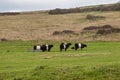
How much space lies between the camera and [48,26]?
7456 cm

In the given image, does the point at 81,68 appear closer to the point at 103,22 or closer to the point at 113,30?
the point at 113,30

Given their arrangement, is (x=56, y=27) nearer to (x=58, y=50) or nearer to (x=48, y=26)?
(x=48, y=26)

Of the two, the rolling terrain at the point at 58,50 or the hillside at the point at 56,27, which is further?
the hillside at the point at 56,27

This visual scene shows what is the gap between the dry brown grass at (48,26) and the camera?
208 ft

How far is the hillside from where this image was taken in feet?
207

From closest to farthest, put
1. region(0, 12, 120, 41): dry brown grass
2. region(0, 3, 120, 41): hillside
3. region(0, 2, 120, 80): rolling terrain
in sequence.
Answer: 1. region(0, 2, 120, 80): rolling terrain
2. region(0, 3, 120, 41): hillside
3. region(0, 12, 120, 41): dry brown grass

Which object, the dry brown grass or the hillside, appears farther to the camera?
the dry brown grass

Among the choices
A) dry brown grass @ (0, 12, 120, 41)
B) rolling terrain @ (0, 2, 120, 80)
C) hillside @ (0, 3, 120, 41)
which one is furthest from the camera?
dry brown grass @ (0, 12, 120, 41)

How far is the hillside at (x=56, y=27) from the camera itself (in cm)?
6300

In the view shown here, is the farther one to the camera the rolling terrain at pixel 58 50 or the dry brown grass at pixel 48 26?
the dry brown grass at pixel 48 26

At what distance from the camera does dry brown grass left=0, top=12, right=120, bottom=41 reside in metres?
63.4

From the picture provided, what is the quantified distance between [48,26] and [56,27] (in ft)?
6.53

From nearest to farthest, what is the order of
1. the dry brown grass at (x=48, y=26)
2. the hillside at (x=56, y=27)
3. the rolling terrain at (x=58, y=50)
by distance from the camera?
the rolling terrain at (x=58, y=50)
the hillside at (x=56, y=27)
the dry brown grass at (x=48, y=26)

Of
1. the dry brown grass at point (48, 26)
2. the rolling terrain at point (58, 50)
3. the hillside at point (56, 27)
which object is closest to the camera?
the rolling terrain at point (58, 50)
